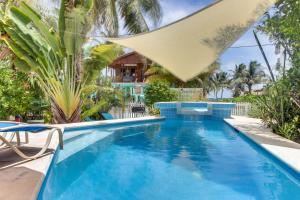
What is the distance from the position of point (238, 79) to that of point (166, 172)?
159 feet

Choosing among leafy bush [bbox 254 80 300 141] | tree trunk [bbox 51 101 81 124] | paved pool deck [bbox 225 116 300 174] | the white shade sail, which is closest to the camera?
paved pool deck [bbox 225 116 300 174]

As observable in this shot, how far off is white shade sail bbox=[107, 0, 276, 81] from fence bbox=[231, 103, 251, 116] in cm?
803

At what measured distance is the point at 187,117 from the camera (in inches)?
650

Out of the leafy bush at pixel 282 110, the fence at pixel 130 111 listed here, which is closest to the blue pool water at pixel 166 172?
Answer: the leafy bush at pixel 282 110

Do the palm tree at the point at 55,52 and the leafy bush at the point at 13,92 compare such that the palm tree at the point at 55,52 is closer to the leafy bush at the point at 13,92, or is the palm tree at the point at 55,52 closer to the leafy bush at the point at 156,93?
the leafy bush at the point at 13,92

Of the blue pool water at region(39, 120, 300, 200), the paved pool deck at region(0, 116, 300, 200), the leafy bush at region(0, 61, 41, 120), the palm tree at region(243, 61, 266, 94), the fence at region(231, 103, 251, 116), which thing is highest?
the palm tree at region(243, 61, 266, 94)

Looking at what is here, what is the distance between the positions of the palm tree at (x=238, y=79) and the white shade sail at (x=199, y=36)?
43.2m

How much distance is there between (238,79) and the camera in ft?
169

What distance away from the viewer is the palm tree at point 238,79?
51.5m

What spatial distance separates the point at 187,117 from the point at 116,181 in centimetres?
1165

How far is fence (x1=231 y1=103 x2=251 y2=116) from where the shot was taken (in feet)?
55.4

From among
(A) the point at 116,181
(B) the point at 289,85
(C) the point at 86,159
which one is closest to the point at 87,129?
(C) the point at 86,159

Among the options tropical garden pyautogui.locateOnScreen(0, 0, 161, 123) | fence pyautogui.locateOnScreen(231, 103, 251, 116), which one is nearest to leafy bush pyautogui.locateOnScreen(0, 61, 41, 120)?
tropical garden pyautogui.locateOnScreen(0, 0, 161, 123)

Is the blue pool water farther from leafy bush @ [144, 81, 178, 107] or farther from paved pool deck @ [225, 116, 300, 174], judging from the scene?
leafy bush @ [144, 81, 178, 107]
